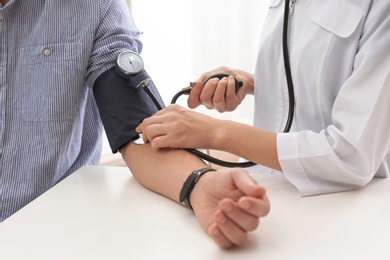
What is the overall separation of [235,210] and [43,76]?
664 millimetres

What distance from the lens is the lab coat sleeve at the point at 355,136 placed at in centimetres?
85

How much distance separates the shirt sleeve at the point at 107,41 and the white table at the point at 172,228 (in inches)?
12.3

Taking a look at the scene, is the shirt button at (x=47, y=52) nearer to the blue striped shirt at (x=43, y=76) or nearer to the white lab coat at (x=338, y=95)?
the blue striped shirt at (x=43, y=76)

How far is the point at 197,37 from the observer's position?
2549mm

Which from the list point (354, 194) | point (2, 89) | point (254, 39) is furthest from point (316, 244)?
point (254, 39)

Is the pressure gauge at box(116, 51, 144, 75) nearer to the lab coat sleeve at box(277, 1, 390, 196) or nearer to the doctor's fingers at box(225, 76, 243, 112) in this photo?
the doctor's fingers at box(225, 76, 243, 112)

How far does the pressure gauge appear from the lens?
41.3 inches

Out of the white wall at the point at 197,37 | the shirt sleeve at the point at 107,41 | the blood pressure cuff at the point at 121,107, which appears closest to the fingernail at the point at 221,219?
the blood pressure cuff at the point at 121,107

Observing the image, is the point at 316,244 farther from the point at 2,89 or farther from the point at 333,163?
the point at 2,89

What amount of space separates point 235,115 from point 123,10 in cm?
145

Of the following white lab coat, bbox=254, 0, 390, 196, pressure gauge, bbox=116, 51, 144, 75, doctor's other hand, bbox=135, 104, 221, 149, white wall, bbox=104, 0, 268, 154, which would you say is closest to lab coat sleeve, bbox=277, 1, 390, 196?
white lab coat, bbox=254, 0, 390, 196

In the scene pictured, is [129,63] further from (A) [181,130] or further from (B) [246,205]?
(B) [246,205]

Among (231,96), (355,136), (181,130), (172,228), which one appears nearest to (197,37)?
(231,96)

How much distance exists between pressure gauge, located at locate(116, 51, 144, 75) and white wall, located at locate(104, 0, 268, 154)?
1.40 metres
